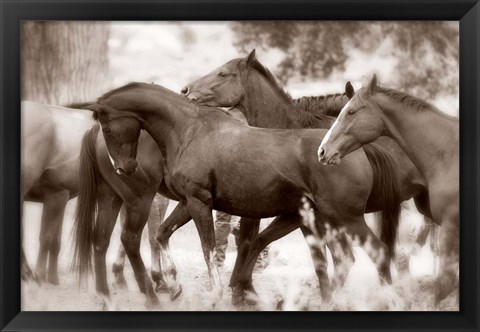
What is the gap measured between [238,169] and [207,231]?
420 mm

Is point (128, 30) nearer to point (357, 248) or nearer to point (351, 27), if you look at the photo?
point (351, 27)

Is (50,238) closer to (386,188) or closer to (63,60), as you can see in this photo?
(63,60)

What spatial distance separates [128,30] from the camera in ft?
26.6

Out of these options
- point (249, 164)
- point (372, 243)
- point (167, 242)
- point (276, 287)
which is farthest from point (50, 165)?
point (372, 243)

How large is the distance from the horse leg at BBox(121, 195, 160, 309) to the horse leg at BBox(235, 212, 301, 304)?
0.51m

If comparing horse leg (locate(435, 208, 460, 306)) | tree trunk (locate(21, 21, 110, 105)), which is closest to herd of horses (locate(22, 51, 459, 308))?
horse leg (locate(435, 208, 460, 306))

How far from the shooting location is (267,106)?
822 centimetres

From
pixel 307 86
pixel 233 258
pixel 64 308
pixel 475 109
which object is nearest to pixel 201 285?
pixel 233 258

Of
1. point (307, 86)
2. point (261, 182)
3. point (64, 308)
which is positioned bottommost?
point (64, 308)

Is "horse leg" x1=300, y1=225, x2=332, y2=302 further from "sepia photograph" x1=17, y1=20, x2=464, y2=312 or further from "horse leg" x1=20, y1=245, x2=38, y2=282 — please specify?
"horse leg" x1=20, y1=245, x2=38, y2=282

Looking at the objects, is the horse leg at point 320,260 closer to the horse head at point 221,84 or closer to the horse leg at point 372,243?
the horse leg at point 372,243

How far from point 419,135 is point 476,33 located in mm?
717

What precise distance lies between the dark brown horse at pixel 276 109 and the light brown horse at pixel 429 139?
95mm

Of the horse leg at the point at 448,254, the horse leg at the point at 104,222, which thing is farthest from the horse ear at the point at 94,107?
the horse leg at the point at 448,254
